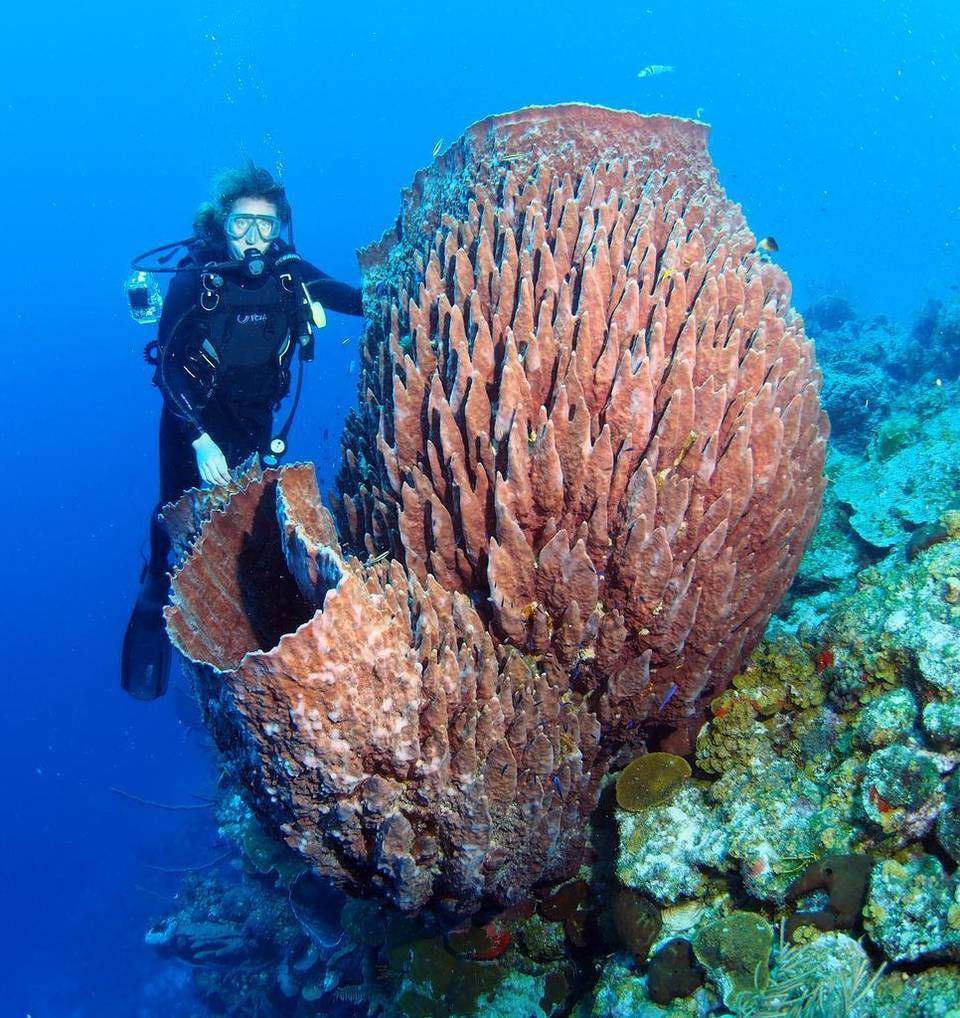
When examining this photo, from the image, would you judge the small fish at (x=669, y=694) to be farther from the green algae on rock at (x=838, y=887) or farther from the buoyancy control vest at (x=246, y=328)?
the buoyancy control vest at (x=246, y=328)

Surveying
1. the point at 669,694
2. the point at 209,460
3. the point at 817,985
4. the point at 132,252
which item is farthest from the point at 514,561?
the point at 132,252

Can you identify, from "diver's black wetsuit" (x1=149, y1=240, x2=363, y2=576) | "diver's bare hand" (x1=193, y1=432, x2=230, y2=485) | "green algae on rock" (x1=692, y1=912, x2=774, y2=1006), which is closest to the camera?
"green algae on rock" (x1=692, y1=912, x2=774, y2=1006)

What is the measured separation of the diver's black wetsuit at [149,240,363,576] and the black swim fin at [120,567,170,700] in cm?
39

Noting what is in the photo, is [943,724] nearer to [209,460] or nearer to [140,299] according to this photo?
[209,460]

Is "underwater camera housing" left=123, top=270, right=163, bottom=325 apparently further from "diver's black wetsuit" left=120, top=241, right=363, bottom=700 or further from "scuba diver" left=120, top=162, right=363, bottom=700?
"diver's black wetsuit" left=120, top=241, right=363, bottom=700

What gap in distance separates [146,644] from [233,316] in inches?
179

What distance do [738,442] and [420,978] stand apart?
3.46 m

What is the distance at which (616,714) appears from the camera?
3.23m

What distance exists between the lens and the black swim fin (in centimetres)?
812

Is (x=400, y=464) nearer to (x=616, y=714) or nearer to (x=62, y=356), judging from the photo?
(x=616, y=714)

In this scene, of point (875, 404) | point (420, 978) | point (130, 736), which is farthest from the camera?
point (130, 736)

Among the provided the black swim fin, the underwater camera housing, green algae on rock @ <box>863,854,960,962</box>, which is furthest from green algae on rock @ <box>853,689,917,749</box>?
the black swim fin

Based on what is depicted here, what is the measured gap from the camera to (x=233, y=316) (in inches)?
258

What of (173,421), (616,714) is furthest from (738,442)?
(173,421)
